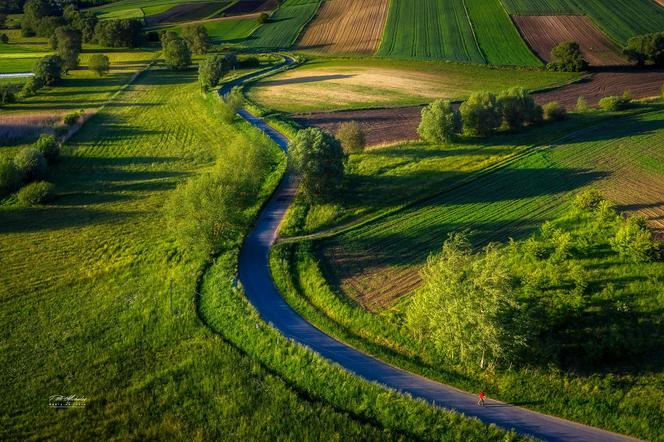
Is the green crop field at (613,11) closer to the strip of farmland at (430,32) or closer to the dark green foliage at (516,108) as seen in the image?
the strip of farmland at (430,32)

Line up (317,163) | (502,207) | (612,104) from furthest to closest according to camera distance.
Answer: (612,104)
(317,163)
(502,207)

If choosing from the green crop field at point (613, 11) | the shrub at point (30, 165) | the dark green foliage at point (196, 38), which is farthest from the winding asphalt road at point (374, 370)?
the green crop field at point (613, 11)

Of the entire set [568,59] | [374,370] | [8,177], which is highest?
[568,59]

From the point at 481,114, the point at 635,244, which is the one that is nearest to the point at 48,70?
the point at 481,114

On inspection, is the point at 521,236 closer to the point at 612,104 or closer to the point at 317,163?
the point at 317,163

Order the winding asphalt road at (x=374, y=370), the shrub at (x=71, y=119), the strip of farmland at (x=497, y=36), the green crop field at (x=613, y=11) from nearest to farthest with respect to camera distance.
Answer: the winding asphalt road at (x=374, y=370)
the shrub at (x=71, y=119)
the strip of farmland at (x=497, y=36)
the green crop field at (x=613, y=11)

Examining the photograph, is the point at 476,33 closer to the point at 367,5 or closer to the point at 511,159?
the point at 367,5
